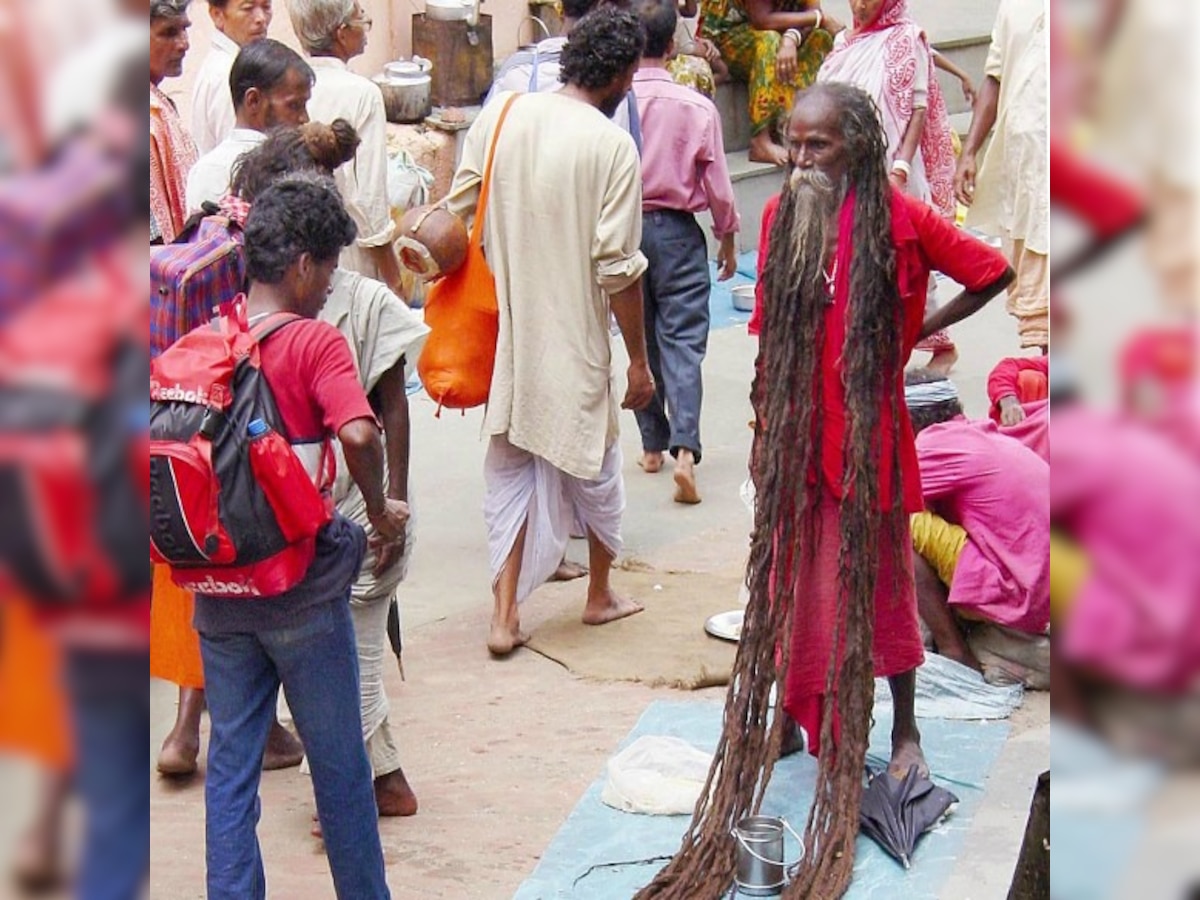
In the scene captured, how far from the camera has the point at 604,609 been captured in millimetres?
6191

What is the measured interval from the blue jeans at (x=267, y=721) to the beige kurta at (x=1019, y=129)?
15.2ft

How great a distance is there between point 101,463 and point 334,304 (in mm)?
3075

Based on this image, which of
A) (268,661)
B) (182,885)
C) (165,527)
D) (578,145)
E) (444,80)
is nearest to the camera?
(165,527)

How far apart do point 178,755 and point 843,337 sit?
7.01 ft

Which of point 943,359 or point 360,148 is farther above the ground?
point 360,148

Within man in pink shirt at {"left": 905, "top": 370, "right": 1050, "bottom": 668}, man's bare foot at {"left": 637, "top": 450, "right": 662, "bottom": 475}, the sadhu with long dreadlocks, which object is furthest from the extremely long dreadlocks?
man's bare foot at {"left": 637, "top": 450, "right": 662, "bottom": 475}

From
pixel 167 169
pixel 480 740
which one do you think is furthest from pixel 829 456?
pixel 167 169

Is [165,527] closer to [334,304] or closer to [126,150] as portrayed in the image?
[334,304]

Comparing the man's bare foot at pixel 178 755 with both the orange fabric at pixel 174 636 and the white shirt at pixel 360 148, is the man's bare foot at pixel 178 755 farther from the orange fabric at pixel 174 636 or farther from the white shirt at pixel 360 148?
the white shirt at pixel 360 148

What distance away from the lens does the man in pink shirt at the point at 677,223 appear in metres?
7.03

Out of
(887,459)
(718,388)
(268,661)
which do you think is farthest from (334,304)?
(718,388)

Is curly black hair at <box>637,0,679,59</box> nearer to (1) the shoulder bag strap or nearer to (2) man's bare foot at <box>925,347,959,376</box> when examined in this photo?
(1) the shoulder bag strap

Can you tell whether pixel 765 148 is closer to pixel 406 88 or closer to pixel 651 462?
pixel 406 88

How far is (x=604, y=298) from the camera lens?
5812 mm
